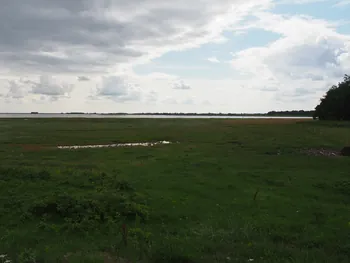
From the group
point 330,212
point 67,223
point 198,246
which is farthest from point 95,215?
point 330,212

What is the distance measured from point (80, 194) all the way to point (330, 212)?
10077mm

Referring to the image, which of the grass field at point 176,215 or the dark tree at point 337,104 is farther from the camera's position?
the dark tree at point 337,104

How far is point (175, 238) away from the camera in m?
9.84

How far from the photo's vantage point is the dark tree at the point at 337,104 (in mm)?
85900

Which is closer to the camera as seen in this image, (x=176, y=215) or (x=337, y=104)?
(x=176, y=215)

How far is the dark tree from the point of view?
8590 centimetres

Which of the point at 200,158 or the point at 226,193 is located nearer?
the point at 226,193

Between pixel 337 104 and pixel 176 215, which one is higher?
pixel 337 104

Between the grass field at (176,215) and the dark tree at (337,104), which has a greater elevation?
the dark tree at (337,104)

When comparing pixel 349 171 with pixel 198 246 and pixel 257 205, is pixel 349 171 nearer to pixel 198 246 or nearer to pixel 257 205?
pixel 257 205

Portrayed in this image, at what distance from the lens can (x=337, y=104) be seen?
87.4m

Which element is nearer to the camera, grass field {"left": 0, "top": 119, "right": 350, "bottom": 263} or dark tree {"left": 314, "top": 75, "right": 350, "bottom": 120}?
grass field {"left": 0, "top": 119, "right": 350, "bottom": 263}

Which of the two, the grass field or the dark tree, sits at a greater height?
the dark tree

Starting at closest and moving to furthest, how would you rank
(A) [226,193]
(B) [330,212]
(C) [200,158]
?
1. (B) [330,212]
2. (A) [226,193]
3. (C) [200,158]
